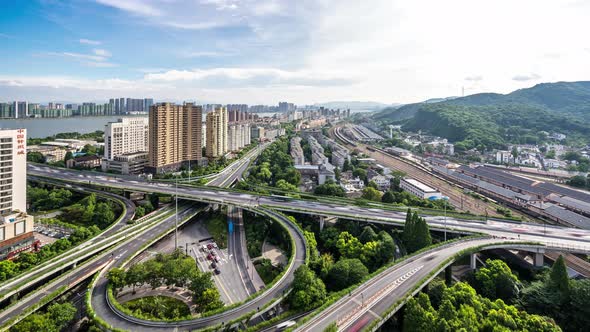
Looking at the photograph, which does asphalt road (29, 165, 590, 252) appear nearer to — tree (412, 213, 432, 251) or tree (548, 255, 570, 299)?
tree (412, 213, 432, 251)

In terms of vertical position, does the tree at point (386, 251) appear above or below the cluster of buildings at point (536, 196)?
below

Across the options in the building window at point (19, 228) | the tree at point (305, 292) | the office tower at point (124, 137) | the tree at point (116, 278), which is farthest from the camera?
the office tower at point (124, 137)

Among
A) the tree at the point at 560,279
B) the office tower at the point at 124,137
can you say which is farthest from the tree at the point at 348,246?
the office tower at the point at 124,137

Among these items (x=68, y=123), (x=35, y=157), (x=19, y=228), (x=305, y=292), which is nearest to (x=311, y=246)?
(x=305, y=292)

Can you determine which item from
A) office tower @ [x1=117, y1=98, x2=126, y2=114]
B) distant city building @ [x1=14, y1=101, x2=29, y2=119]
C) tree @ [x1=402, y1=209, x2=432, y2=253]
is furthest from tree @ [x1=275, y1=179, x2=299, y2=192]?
office tower @ [x1=117, y1=98, x2=126, y2=114]

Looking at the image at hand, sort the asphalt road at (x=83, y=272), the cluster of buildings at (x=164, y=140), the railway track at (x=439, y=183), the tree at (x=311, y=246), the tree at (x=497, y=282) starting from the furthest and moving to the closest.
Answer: the cluster of buildings at (x=164, y=140) < the railway track at (x=439, y=183) < the tree at (x=311, y=246) < the tree at (x=497, y=282) < the asphalt road at (x=83, y=272)

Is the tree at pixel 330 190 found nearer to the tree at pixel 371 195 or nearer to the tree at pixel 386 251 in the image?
the tree at pixel 371 195

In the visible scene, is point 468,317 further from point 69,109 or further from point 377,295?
point 69,109
